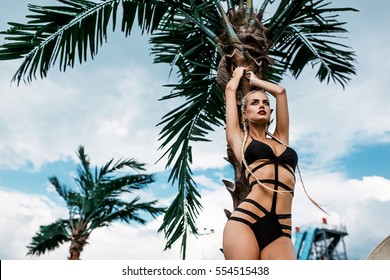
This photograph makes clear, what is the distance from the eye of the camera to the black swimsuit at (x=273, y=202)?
233cm

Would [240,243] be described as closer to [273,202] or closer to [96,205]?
[273,202]

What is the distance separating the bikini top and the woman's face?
0.55 ft

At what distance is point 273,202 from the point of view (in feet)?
7.91

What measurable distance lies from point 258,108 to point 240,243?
886 millimetres

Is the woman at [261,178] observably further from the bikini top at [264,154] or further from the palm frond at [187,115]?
the palm frond at [187,115]

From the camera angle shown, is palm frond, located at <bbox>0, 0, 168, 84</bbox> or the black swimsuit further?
palm frond, located at <bbox>0, 0, 168, 84</bbox>

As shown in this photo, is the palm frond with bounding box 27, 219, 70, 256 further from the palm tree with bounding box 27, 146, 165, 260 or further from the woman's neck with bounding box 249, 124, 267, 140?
the woman's neck with bounding box 249, 124, 267, 140

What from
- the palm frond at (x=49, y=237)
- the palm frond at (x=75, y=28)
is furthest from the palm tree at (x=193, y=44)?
the palm frond at (x=49, y=237)

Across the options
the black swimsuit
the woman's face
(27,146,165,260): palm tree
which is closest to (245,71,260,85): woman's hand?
the woman's face

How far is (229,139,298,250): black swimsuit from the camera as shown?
2.33 m

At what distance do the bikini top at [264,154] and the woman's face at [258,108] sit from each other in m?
0.17

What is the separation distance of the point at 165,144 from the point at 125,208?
22.7 ft
